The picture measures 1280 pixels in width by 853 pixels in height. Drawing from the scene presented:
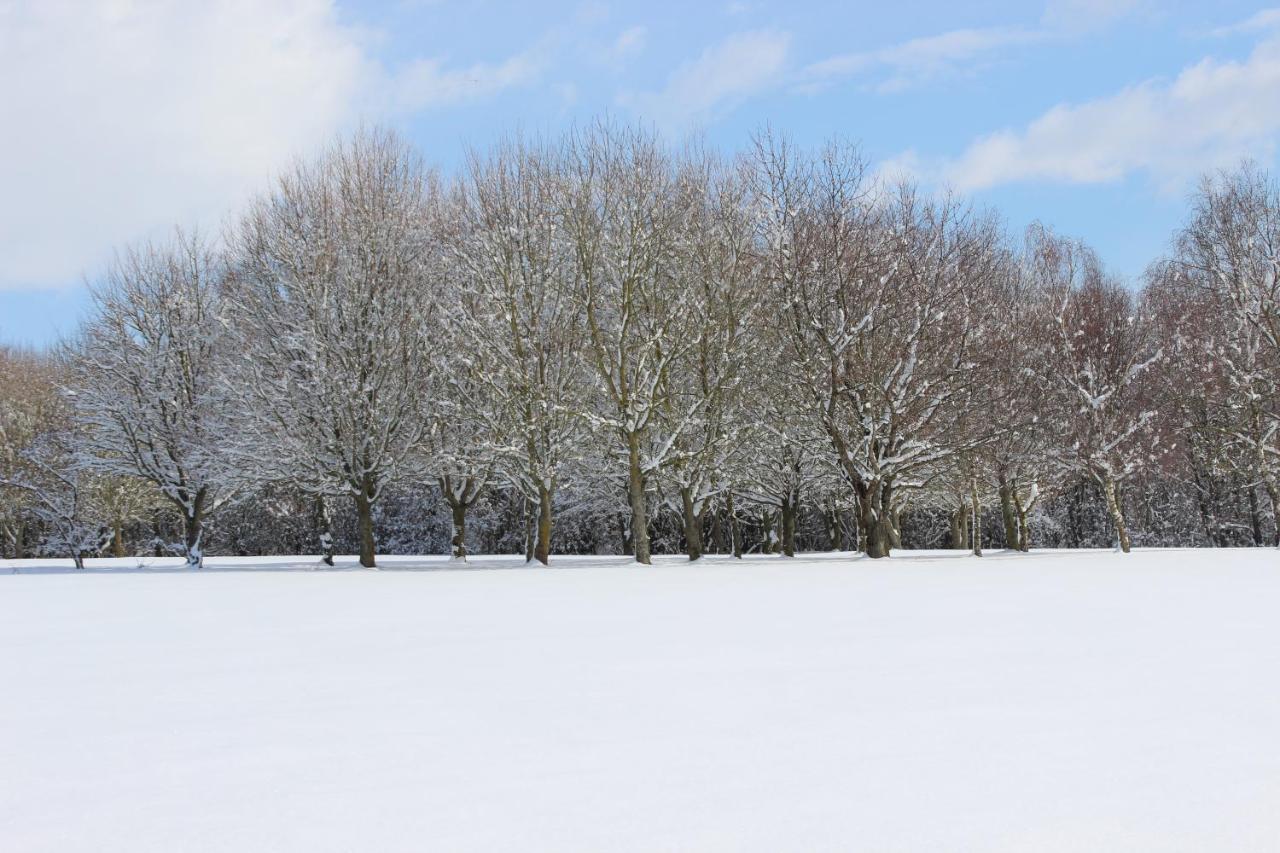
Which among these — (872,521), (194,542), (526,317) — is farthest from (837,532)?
(194,542)

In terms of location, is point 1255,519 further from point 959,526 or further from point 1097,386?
point 1097,386

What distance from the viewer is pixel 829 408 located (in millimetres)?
26578

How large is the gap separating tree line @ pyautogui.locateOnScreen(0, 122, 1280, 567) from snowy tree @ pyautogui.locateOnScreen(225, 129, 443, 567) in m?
0.10

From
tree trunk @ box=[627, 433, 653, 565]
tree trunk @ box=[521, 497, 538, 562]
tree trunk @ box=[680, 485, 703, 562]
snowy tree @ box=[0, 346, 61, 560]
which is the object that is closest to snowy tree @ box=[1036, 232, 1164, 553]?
tree trunk @ box=[680, 485, 703, 562]

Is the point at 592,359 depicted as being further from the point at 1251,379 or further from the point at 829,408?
the point at 1251,379

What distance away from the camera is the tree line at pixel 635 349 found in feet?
88.8

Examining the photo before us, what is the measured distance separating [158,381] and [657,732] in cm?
3126

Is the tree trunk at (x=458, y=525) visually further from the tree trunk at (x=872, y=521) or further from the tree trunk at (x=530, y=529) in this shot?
the tree trunk at (x=872, y=521)

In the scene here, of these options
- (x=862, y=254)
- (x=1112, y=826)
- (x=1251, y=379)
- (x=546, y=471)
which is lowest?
(x=1112, y=826)

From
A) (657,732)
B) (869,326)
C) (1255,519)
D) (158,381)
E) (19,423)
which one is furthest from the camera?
(19,423)

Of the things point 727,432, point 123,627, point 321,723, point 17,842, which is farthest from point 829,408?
point 17,842

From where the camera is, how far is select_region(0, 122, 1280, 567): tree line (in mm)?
27062

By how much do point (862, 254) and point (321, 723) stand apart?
2334 cm

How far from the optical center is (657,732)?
607 centimetres
